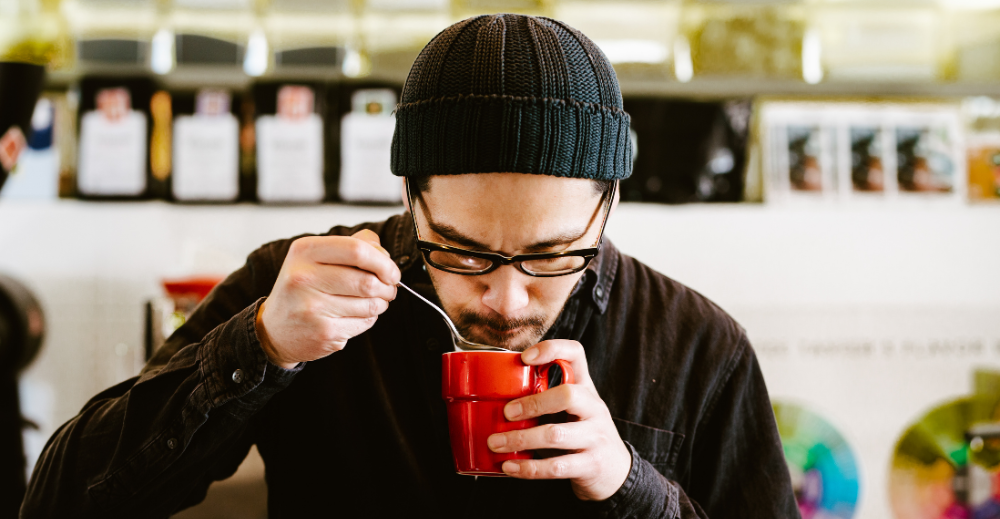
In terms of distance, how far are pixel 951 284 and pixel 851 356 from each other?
0.38 meters

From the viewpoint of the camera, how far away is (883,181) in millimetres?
2160

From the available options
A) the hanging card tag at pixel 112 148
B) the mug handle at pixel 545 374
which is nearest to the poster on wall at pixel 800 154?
the mug handle at pixel 545 374

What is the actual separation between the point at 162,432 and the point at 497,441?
1.48ft

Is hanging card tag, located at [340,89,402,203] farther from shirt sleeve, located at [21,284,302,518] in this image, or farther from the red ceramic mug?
the red ceramic mug

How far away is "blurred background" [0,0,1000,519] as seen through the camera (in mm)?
2016

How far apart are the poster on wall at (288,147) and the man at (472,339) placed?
90cm

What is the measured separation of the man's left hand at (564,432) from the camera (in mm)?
783

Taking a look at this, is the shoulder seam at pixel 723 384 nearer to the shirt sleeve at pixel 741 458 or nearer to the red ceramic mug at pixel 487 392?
the shirt sleeve at pixel 741 458

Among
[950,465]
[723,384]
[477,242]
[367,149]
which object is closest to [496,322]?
[477,242]

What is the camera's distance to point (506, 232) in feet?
2.89

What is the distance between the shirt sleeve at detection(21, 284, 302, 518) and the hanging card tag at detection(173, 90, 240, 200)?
3.73 ft

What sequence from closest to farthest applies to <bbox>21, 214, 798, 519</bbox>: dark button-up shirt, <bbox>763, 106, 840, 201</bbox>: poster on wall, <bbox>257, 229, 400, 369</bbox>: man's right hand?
<bbox>257, 229, 400, 369</bbox>: man's right hand → <bbox>21, 214, 798, 519</bbox>: dark button-up shirt → <bbox>763, 106, 840, 201</bbox>: poster on wall

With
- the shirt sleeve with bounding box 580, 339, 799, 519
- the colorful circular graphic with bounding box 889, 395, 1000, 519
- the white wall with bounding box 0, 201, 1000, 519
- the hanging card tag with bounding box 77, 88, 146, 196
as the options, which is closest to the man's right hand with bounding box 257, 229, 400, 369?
the shirt sleeve with bounding box 580, 339, 799, 519

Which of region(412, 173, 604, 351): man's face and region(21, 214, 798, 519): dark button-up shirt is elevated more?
region(412, 173, 604, 351): man's face
